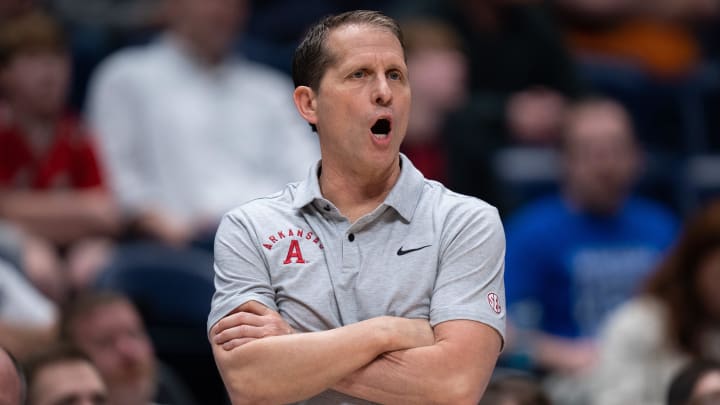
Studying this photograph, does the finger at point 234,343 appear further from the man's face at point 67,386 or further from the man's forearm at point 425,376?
the man's face at point 67,386

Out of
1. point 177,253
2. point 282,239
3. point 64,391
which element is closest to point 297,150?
point 177,253

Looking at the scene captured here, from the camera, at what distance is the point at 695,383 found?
157 inches

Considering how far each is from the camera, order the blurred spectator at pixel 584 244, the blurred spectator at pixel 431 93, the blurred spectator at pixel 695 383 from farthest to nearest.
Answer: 1. the blurred spectator at pixel 431 93
2. the blurred spectator at pixel 584 244
3. the blurred spectator at pixel 695 383

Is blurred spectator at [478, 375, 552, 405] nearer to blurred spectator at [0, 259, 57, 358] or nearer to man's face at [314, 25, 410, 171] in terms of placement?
blurred spectator at [0, 259, 57, 358]

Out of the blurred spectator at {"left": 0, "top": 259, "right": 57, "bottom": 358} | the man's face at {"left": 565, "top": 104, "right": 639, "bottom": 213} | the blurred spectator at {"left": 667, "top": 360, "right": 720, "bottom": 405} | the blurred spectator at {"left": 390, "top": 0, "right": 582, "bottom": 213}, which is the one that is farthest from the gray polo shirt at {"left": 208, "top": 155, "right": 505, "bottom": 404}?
the blurred spectator at {"left": 390, "top": 0, "right": 582, "bottom": 213}

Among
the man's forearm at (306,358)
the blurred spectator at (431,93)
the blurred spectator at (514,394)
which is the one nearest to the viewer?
the man's forearm at (306,358)

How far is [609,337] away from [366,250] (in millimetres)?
2734

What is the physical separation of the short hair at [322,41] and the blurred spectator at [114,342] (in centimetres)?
204

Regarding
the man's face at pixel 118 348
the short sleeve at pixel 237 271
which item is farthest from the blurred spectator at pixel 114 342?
the short sleeve at pixel 237 271

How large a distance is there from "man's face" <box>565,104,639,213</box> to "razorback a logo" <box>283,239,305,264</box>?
3.56 meters

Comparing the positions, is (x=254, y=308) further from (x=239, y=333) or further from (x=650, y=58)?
(x=650, y=58)

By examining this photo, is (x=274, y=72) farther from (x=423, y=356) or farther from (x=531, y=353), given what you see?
(x=423, y=356)

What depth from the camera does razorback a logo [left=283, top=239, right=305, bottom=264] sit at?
8.86 ft

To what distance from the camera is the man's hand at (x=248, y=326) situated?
8.54ft
